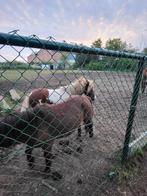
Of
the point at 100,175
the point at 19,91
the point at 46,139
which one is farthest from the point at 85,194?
the point at 19,91

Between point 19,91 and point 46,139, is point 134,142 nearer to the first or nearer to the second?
point 46,139

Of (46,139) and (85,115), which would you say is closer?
(46,139)

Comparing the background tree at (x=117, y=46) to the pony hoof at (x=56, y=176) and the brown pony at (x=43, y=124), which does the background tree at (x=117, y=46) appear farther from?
the pony hoof at (x=56, y=176)

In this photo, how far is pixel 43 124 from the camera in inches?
110

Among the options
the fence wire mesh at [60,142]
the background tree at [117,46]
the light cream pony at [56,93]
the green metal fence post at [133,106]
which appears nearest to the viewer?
the fence wire mesh at [60,142]

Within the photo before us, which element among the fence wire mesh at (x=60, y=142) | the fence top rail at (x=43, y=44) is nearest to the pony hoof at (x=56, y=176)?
the fence wire mesh at (x=60, y=142)

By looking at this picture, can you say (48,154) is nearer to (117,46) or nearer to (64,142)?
(64,142)

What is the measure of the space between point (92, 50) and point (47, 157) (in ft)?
5.54

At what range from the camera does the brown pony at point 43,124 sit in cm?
226

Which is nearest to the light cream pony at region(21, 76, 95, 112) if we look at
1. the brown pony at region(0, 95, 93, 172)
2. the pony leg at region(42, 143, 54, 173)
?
the brown pony at region(0, 95, 93, 172)

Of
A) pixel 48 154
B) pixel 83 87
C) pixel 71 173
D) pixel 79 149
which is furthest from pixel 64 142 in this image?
pixel 83 87

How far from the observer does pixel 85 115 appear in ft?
12.4

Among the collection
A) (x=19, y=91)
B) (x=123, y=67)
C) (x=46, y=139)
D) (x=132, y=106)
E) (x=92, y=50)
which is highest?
(x=92, y=50)

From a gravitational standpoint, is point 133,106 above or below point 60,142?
above
